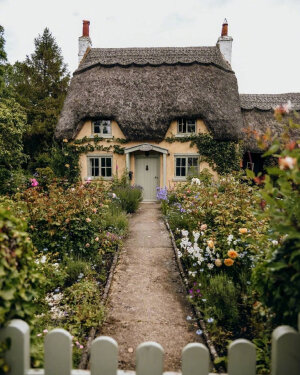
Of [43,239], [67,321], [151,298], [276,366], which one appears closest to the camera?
[276,366]

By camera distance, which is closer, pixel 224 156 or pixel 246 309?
pixel 246 309

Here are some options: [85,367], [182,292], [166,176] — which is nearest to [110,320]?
[85,367]

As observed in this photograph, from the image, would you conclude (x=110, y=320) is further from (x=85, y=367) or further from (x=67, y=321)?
(x=85, y=367)

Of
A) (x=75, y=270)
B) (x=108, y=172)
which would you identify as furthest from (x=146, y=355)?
(x=108, y=172)

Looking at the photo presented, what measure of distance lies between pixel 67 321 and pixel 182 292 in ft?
6.11

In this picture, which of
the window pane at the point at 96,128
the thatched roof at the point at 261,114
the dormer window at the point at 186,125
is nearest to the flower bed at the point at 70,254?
the window pane at the point at 96,128

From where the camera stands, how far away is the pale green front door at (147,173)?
13.1m

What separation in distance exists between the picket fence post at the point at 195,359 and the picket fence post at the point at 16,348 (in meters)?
0.83

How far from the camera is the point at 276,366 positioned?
143 cm

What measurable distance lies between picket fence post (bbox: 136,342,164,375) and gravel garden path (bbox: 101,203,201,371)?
1.82 meters

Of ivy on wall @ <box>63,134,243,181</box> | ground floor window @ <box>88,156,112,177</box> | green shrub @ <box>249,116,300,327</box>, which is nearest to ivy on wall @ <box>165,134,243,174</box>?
ivy on wall @ <box>63,134,243,181</box>

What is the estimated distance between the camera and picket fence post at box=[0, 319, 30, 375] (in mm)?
1451

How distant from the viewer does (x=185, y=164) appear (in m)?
13.0

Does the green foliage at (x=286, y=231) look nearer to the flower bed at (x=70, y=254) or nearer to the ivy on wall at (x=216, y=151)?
the flower bed at (x=70, y=254)
